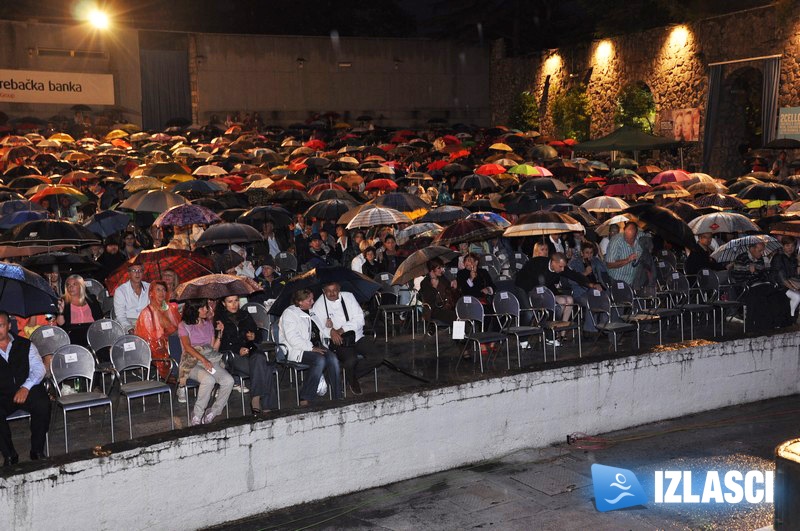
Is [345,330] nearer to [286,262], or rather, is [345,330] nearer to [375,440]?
[375,440]

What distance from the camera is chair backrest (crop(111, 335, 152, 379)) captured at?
8781 mm

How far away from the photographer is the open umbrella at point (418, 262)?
11.2m

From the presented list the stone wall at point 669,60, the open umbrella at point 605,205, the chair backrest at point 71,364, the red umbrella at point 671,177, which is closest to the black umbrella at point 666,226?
the open umbrella at point 605,205

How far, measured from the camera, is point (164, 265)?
10.5 metres

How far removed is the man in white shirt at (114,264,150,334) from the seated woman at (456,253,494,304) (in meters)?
3.85

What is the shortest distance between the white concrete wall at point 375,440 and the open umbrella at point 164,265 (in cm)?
355

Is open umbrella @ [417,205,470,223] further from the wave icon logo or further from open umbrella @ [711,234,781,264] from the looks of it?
the wave icon logo

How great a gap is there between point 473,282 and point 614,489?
4.73 m

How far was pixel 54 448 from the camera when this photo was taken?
8.27 m

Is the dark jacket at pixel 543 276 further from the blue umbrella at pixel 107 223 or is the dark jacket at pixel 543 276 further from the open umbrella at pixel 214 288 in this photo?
the blue umbrella at pixel 107 223

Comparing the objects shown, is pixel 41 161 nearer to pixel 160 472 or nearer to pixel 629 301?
pixel 629 301

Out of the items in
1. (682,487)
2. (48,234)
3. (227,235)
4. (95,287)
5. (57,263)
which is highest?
(48,234)

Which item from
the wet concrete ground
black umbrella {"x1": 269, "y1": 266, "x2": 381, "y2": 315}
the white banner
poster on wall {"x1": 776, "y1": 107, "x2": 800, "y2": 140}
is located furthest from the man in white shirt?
the white banner

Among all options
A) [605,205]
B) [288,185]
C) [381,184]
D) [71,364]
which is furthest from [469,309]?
[381,184]
